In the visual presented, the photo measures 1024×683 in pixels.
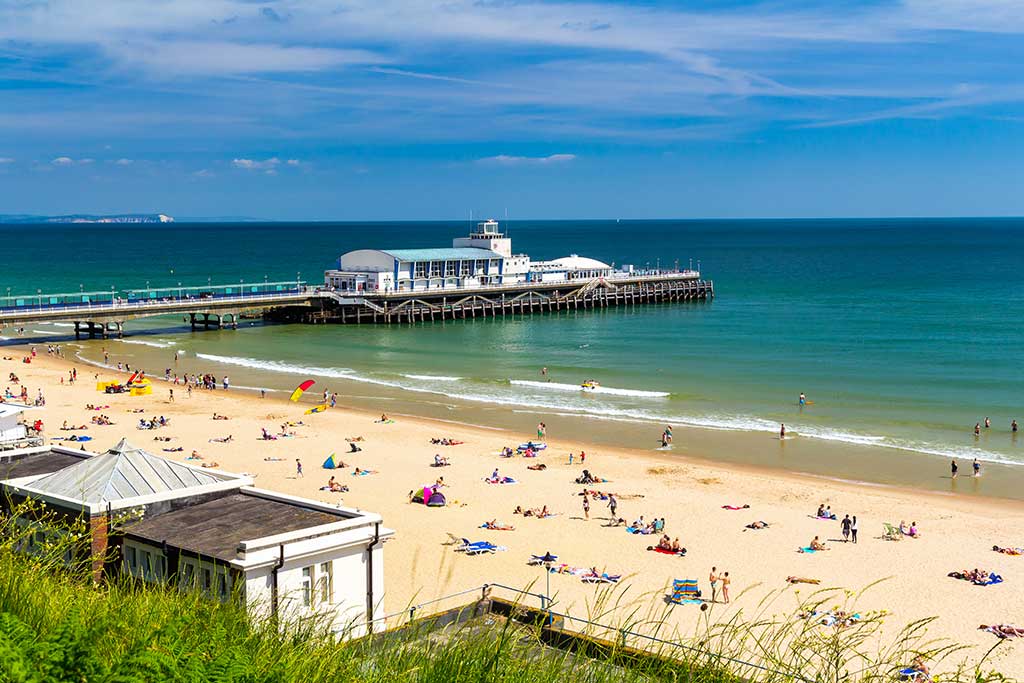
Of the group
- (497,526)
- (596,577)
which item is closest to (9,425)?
(497,526)

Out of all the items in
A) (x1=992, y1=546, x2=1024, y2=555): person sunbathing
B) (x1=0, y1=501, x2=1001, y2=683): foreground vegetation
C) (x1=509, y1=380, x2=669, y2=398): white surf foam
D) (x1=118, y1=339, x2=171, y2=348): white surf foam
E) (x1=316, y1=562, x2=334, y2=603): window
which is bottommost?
(x1=992, y1=546, x2=1024, y2=555): person sunbathing

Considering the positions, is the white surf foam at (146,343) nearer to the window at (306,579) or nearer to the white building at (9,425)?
the white building at (9,425)

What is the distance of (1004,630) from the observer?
65.7ft

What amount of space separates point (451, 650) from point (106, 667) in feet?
7.62

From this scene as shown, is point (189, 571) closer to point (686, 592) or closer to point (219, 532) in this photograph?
point (219, 532)

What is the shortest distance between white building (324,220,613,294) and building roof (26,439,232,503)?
6131cm

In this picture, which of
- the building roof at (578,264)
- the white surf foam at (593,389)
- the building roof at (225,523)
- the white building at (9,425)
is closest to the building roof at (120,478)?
the building roof at (225,523)

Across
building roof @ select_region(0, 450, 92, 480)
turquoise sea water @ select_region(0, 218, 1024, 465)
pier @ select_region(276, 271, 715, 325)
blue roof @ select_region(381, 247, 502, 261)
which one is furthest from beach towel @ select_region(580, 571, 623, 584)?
blue roof @ select_region(381, 247, 502, 261)

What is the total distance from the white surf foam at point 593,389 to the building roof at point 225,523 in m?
33.7

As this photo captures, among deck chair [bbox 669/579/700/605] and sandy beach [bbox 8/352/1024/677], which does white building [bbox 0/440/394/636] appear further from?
deck chair [bbox 669/579/700/605]

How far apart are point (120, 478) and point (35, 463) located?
13.5ft

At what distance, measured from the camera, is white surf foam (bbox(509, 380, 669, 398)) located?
49750mm

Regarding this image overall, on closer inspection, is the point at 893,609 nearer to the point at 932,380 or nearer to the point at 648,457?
the point at 648,457

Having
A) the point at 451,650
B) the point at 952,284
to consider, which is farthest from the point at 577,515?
the point at 952,284
